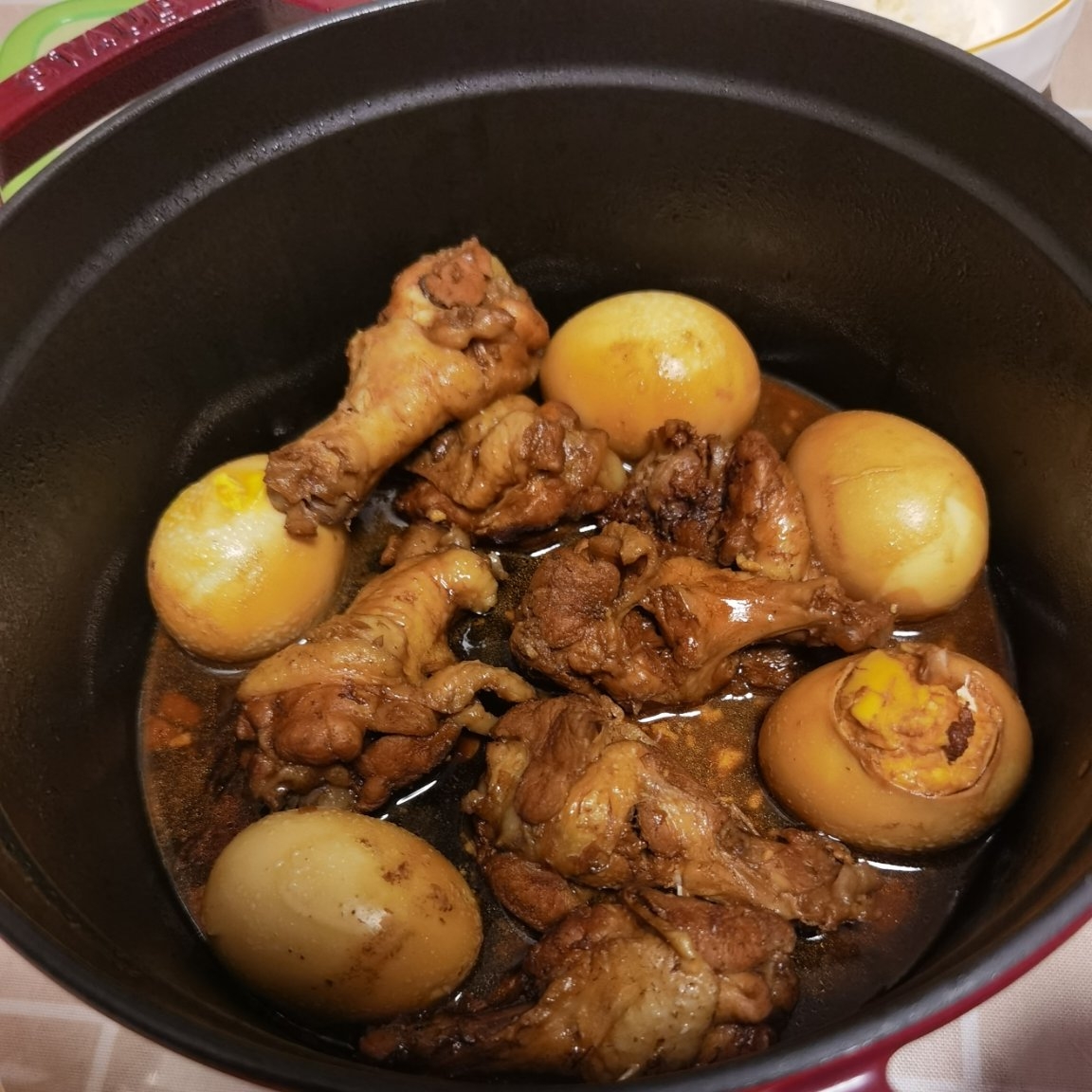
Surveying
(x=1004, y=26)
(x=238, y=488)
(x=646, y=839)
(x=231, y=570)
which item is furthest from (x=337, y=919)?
(x=1004, y=26)

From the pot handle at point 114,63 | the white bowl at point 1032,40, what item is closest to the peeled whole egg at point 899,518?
the white bowl at point 1032,40

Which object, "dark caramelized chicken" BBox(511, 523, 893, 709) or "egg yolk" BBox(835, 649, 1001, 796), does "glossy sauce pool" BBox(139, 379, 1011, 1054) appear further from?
"egg yolk" BBox(835, 649, 1001, 796)

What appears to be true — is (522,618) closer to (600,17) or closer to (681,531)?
(681,531)

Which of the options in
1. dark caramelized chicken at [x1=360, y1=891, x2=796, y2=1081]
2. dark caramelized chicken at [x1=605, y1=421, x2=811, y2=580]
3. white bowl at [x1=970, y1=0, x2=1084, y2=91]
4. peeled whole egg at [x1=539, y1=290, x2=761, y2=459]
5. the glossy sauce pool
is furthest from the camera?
white bowl at [x1=970, y1=0, x2=1084, y2=91]

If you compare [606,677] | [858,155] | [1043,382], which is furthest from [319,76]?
[1043,382]

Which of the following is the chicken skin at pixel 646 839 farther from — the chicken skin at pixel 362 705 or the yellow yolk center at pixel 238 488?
the yellow yolk center at pixel 238 488

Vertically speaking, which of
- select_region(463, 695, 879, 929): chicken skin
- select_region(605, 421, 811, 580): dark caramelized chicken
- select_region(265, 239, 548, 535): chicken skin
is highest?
select_region(265, 239, 548, 535): chicken skin

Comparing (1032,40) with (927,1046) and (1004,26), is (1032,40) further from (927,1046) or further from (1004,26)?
(927,1046)

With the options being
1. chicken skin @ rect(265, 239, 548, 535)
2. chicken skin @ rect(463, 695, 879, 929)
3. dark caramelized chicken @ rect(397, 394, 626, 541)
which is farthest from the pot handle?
chicken skin @ rect(463, 695, 879, 929)
